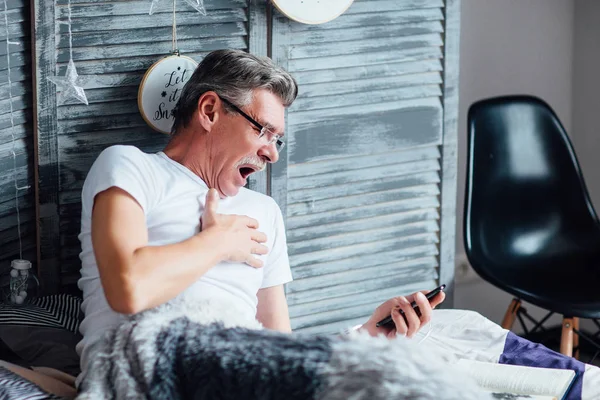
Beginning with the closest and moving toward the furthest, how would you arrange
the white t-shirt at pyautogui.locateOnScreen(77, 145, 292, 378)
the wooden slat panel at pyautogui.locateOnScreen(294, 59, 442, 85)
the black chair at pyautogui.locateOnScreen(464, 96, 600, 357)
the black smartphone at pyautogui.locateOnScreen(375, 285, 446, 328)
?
the white t-shirt at pyautogui.locateOnScreen(77, 145, 292, 378), the black smartphone at pyautogui.locateOnScreen(375, 285, 446, 328), the wooden slat panel at pyautogui.locateOnScreen(294, 59, 442, 85), the black chair at pyautogui.locateOnScreen(464, 96, 600, 357)

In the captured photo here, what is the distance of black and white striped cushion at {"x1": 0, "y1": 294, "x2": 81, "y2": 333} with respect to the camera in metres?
1.77

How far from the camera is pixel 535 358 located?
1.84 meters

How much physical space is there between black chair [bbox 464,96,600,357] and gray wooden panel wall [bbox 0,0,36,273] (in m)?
1.26

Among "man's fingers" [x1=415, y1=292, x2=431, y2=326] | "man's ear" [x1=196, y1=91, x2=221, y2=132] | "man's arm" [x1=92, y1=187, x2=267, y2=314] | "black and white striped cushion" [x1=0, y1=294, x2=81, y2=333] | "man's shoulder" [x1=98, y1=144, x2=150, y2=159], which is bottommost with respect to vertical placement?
"black and white striped cushion" [x1=0, y1=294, x2=81, y2=333]

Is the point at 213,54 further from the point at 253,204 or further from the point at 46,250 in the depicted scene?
the point at 46,250

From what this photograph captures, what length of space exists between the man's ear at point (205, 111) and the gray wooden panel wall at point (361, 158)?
0.36 metres

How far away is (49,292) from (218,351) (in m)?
0.75

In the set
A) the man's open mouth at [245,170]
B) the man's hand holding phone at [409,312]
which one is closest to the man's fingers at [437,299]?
the man's hand holding phone at [409,312]

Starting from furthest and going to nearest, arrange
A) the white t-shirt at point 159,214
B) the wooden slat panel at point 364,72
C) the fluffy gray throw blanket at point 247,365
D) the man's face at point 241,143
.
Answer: the wooden slat panel at point 364,72, the man's face at point 241,143, the white t-shirt at point 159,214, the fluffy gray throw blanket at point 247,365

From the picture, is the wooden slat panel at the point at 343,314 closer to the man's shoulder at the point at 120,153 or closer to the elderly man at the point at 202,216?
the elderly man at the point at 202,216

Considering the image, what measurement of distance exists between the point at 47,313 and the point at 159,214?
13.5 inches

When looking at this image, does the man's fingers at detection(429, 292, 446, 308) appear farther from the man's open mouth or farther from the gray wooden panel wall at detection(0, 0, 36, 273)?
the gray wooden panel wall at detection(0, 0, 36, 273)

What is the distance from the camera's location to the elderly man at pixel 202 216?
4.93ft

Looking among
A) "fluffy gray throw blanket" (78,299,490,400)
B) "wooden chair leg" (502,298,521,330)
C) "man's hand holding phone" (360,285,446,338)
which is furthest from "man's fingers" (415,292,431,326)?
"wooden chair leg" (502,298,521,330)
